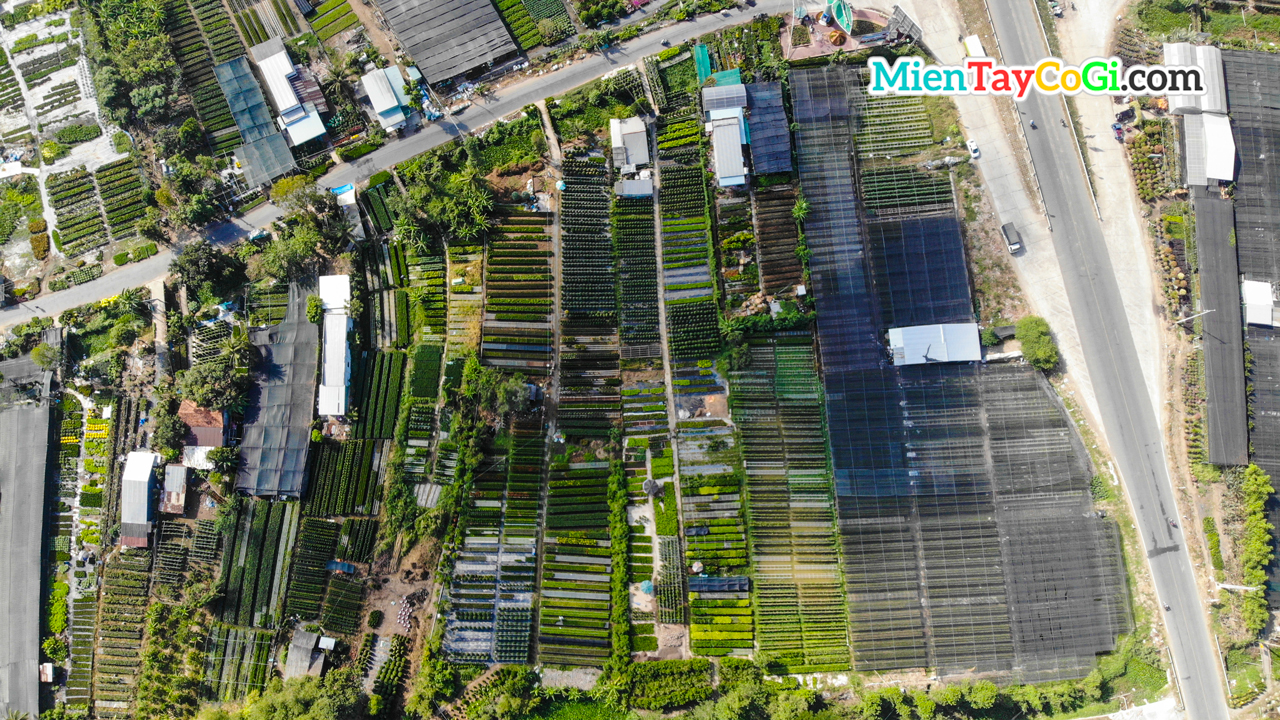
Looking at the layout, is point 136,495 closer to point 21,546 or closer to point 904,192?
point 21,546

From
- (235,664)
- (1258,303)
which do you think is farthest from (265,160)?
(1258,303)

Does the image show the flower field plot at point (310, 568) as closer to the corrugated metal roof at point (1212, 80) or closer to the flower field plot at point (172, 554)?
the flower field plot at point (172, 554)

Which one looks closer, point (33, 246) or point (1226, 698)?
point (1226, 698)

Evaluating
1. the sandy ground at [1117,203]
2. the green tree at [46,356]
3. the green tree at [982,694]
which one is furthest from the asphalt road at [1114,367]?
the green tree at [46,356]

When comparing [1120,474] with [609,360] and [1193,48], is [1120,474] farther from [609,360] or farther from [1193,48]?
[609,360]

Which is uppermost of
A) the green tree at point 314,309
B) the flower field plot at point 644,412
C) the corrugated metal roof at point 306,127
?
the corrugated metal roof at point 306,127

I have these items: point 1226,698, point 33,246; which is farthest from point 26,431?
point 1226,698

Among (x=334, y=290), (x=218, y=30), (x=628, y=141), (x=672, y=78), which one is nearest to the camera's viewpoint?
(x=334, y=290)
